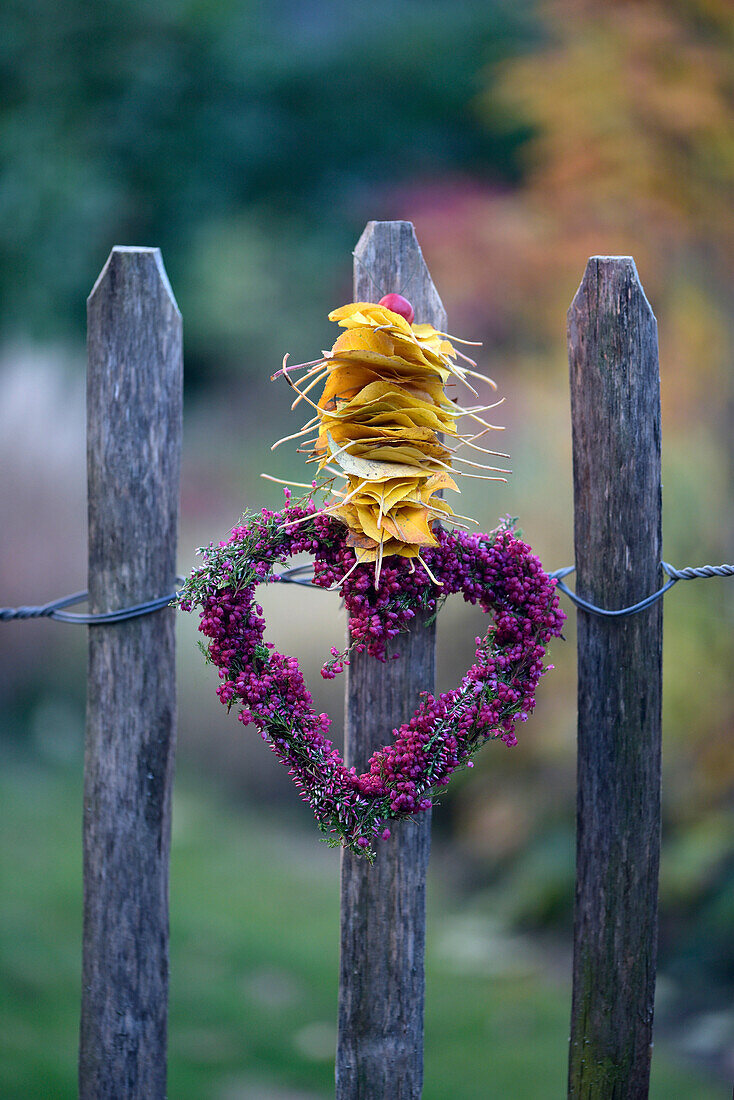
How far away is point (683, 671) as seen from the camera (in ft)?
8.18

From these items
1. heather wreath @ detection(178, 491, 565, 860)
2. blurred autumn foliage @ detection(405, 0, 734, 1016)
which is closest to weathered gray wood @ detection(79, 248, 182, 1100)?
heather wreath @ detection(178, 491, 565, 860)

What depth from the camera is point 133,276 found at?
1.21 meters

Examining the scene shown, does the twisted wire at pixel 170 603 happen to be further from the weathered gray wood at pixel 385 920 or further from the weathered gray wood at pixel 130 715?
the weathered gray wood at pixel 385 920

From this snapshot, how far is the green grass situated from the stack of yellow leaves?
151 cm

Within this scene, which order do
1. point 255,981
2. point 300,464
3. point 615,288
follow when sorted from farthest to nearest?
point 300,464
point 255,981
point 615,288

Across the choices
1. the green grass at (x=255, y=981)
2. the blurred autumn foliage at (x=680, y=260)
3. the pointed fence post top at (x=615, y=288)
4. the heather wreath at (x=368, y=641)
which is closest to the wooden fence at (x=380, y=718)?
the pointed fence post top at (x=615, y=288)

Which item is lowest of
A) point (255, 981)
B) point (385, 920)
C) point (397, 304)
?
point (255, 981)

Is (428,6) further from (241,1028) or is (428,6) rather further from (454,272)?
(241,1028)

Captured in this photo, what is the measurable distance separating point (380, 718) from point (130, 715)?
1.00 ft

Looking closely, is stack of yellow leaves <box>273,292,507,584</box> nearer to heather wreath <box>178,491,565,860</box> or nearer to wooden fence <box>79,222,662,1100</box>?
heather wreath <box>178,491,565,860</box>

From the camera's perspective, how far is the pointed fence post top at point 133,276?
1.20 m

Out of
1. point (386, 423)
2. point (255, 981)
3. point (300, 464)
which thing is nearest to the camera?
point (386, 423)

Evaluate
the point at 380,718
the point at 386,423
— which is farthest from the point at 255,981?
the point at 386,423

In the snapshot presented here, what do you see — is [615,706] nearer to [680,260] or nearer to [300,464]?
[680,260]
